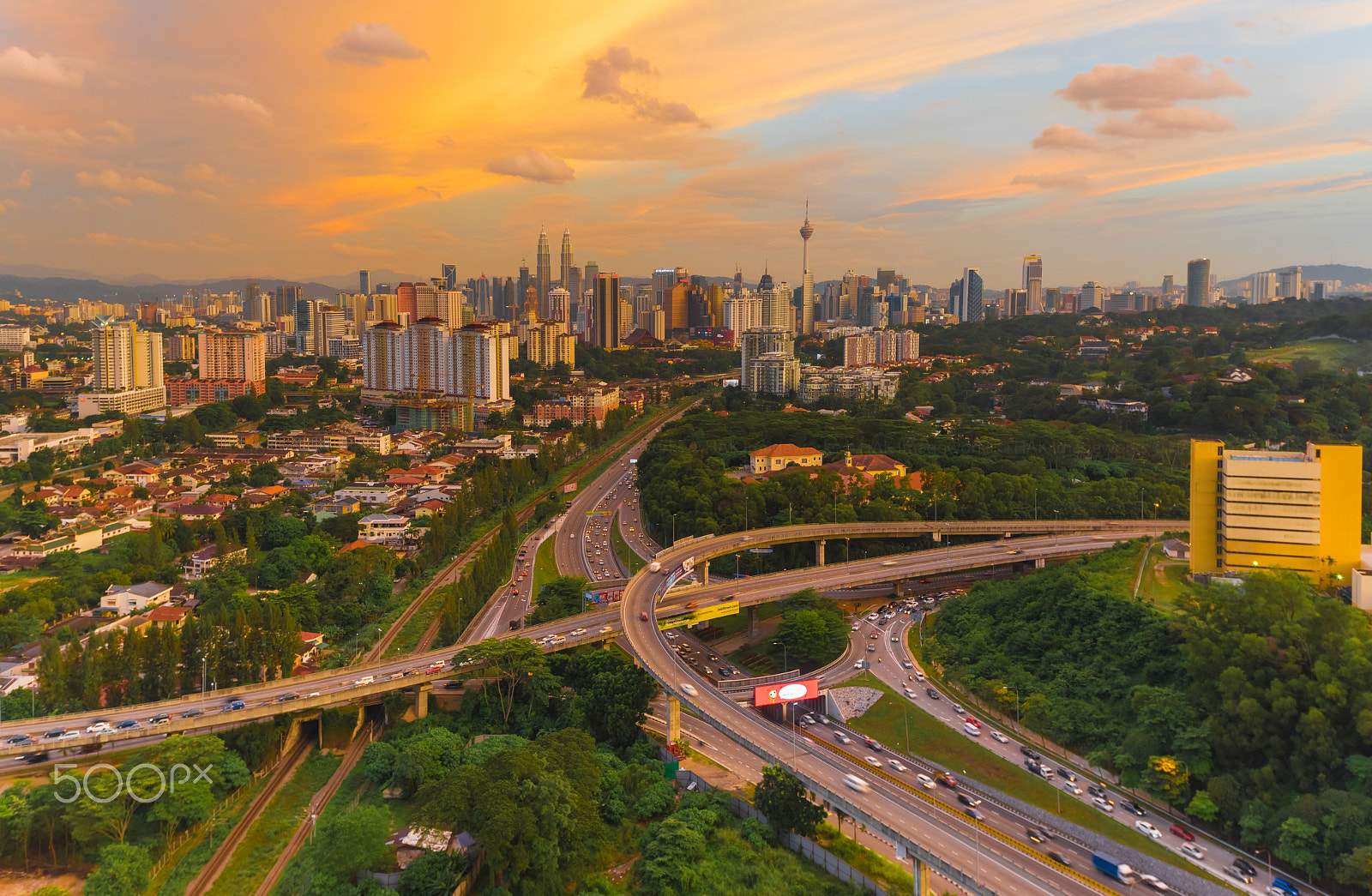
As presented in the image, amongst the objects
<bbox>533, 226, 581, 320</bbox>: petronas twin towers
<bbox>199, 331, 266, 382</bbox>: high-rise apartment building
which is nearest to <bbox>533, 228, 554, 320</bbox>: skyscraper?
<bbox>533, 226, 581, 320</bbox>: petronas twin towers

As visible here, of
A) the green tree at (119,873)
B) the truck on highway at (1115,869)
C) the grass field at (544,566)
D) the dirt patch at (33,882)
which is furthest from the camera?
the grass field at (544,566)

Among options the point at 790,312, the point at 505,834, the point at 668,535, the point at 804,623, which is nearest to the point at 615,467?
the point at 668,535

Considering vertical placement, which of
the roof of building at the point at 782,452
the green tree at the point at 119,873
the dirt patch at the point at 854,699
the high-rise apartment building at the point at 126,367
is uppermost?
the high-rise apartment building at the point at 126,367

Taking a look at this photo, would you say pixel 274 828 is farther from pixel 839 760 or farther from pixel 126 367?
pixel 126 367

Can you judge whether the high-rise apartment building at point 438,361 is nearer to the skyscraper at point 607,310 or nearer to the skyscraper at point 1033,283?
the skyscraper at point 607,310

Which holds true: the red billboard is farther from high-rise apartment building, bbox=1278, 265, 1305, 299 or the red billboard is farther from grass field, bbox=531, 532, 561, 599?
high-rise apartment building, bbox=1278, 265, 1305, 299

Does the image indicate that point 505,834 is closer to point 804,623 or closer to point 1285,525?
point 804,623

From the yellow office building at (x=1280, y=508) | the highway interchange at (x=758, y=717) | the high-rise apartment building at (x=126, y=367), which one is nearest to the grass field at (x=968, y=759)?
the highway interchange at (x=758, y=717)
